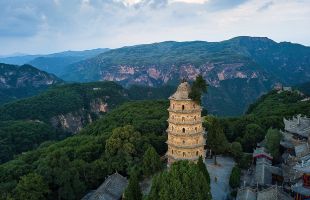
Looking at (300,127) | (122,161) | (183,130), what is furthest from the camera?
(300,127)

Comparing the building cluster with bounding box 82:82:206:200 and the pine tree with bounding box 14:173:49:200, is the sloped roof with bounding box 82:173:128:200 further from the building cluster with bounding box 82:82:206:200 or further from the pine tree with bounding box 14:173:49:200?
the pine tree with bounding box 14:173:49:200

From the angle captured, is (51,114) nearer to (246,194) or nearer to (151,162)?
(151,162)

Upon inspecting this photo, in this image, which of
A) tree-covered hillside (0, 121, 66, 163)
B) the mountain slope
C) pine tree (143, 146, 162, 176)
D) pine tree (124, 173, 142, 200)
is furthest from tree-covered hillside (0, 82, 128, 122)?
pine tree (124, 173, 142, 200)

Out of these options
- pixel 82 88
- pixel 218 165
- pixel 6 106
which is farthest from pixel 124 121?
pixel 82 88

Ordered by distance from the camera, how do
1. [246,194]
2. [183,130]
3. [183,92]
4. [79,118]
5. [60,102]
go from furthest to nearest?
[79,118] < [60,102] < [183,92] < [183,130] < [246,194]

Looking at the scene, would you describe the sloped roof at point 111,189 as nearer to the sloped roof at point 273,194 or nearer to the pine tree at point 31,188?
the pine tree at point 31,188

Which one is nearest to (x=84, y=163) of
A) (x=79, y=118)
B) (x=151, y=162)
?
(x=151, y=162)
